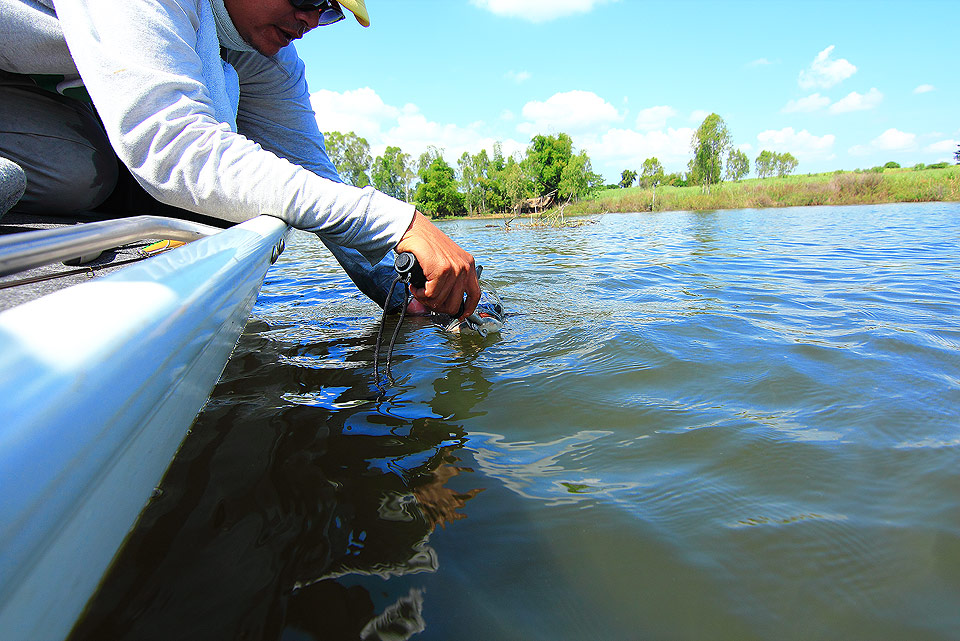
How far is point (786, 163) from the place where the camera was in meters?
66.9

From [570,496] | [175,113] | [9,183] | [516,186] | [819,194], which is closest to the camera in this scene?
[9,183]

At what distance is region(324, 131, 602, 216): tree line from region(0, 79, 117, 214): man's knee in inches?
1725

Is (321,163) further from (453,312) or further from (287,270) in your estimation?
(287,270)

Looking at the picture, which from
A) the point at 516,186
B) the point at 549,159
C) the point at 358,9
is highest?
the point at 549,159

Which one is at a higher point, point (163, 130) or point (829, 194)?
point (829, 194)

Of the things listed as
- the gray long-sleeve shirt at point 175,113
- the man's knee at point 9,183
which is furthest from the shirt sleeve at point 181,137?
the man's knee at point 9,183

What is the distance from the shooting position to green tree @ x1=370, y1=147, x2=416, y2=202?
64125 millimetres

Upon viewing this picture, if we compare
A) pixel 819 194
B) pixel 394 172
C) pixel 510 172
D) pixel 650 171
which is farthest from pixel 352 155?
pixel 819 194

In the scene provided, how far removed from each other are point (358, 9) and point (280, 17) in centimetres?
38

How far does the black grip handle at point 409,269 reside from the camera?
1.46 meters

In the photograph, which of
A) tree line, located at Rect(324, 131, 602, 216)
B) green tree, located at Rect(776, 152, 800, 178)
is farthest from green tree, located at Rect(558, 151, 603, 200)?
green tree, located at Rect(776, 152, 800, 178)

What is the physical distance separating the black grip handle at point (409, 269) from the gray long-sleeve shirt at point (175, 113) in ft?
0.28

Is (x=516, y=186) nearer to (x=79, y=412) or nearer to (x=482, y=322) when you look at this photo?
(x=482, y=322)

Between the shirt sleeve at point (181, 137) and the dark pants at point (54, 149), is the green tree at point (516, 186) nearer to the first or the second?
the dark pants at point (54, 149)
